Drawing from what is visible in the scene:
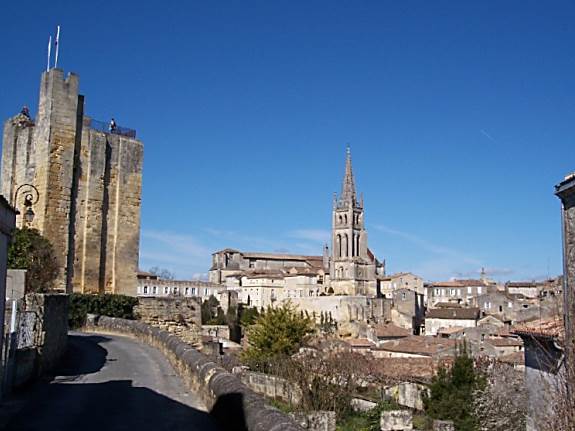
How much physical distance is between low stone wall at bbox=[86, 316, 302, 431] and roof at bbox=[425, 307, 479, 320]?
71623mm

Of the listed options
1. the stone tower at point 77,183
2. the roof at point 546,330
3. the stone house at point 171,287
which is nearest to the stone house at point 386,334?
the stone house at point 171,287

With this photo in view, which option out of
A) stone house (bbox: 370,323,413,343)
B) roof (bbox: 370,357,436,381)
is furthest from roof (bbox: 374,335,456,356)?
stone house (bbox: 370,323,413,343)

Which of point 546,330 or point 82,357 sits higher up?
point 546,330

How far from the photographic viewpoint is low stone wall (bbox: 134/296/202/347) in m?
28.8

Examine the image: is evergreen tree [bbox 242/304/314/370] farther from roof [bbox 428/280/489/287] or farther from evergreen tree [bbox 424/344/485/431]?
roof [bbox 428/280/489/287]

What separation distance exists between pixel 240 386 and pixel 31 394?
4.94 meters

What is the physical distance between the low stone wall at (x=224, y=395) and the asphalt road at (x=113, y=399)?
0.74ft

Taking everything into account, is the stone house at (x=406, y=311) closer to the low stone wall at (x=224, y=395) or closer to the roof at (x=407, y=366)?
the roof at (x=407, y=366)

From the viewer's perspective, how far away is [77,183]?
30984 millimetres

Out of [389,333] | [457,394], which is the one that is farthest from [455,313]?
[457,394]

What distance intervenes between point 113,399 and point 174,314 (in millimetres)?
17187

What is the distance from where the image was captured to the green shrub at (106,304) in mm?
28487

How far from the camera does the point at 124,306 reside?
29.3m

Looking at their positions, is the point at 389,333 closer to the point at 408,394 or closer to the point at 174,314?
the point at 408,394
